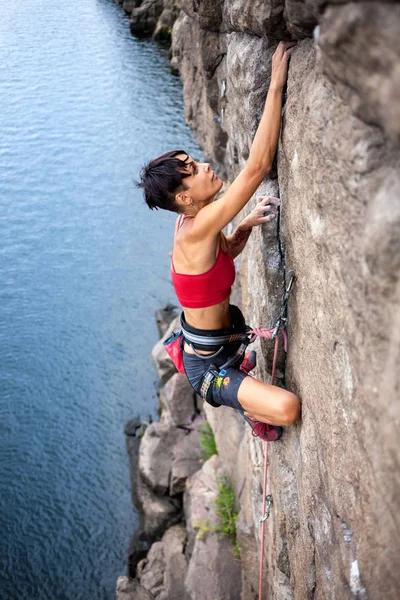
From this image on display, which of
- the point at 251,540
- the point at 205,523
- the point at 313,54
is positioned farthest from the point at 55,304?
the point at 313,54

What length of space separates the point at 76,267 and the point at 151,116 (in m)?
7.91

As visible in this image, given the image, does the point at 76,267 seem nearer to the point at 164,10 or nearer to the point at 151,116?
the point at 151,116

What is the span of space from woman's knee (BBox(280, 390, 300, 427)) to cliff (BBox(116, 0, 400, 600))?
0.06 metres

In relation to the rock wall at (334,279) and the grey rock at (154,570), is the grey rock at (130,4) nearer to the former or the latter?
the grey rock at (154,570)

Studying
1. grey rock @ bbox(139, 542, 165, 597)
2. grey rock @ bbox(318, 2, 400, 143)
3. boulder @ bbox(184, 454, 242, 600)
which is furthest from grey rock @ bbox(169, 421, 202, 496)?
grey rock @ bbox(318, 2, 400, 143)

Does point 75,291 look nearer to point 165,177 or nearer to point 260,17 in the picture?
point 165,177

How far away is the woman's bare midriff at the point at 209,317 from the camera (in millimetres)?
4211

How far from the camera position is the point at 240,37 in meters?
4.72

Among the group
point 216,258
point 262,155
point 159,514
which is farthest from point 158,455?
point 262,155

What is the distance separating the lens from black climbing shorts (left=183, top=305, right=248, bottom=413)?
4242 millimetres

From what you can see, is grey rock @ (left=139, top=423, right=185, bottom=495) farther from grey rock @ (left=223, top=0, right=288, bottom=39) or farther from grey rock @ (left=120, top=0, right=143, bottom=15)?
grey rock @ (left=120, top=0, right=143, bottom=15)

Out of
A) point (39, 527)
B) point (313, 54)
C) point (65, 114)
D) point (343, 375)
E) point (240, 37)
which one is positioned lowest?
point (39, 527)

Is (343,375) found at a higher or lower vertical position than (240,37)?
lower

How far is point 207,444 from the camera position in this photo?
33.4 ft
